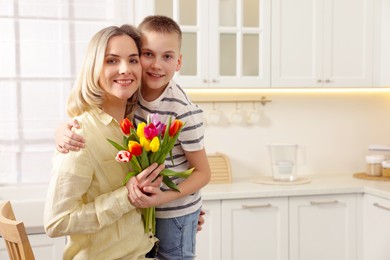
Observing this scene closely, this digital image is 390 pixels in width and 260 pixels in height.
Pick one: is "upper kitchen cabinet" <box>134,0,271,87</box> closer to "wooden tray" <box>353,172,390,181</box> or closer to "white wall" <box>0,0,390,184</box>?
"white wall" <box>0,0,390,184</box>

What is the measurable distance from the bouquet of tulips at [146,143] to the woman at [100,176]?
30mm

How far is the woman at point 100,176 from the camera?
1601 mm

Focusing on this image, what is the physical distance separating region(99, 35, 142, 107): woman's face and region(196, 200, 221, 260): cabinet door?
5.38ft

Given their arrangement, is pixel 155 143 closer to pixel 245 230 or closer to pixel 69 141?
pixel 69 141

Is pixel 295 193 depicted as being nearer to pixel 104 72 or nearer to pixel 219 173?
pixel 219 173

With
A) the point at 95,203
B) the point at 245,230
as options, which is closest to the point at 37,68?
the point at 245,230

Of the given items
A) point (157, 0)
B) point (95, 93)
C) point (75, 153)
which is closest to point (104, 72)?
point (95, 93)

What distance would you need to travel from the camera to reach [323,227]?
3.44m

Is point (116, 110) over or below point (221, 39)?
below

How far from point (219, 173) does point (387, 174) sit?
44.1 inches

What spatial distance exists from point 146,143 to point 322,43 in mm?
2355

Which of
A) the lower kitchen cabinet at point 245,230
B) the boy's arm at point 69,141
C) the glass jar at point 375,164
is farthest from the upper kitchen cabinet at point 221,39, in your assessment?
the boy's arm at point 69,141

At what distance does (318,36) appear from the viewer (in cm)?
359

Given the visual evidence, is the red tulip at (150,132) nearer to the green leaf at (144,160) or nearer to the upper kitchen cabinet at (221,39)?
the green leaf at (144,160)
